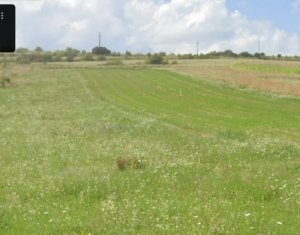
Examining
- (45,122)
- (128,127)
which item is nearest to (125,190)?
(128,127)

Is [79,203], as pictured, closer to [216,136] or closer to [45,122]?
[216,136]

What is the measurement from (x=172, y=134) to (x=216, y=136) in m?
1.90

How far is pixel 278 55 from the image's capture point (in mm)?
179625

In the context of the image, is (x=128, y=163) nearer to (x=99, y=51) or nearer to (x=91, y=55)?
(x=91, y=55)
